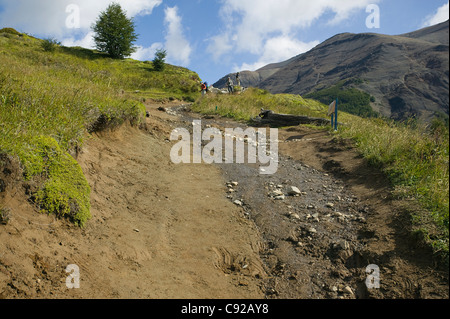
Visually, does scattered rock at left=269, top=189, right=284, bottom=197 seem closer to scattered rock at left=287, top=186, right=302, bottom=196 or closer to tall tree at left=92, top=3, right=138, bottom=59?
scattered rock at left=287, top=186, right=302, bottom=196

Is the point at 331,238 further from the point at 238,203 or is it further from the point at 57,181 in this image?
the point at 57,181

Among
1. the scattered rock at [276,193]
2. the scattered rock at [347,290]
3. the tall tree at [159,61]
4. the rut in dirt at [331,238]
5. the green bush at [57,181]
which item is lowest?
the scattered rock at [347,290]

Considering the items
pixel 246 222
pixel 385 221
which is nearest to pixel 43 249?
pixel 246 222

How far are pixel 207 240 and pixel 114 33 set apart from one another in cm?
4655

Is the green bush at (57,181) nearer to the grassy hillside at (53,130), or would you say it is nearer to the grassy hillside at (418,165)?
the grassy hillside at (53,130)

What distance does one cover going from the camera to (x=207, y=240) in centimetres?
446

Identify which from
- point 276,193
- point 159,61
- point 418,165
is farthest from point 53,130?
point 159,61

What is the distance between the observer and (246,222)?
511 centimetres

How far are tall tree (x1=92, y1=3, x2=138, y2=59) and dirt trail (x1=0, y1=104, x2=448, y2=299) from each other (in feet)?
138

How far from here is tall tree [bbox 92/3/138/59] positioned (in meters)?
42.5

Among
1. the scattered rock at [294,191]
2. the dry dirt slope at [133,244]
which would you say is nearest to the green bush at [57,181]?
the dry dirt slope at [133,244]

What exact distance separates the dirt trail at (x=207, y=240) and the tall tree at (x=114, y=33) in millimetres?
42194

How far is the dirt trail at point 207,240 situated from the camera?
120 inches
